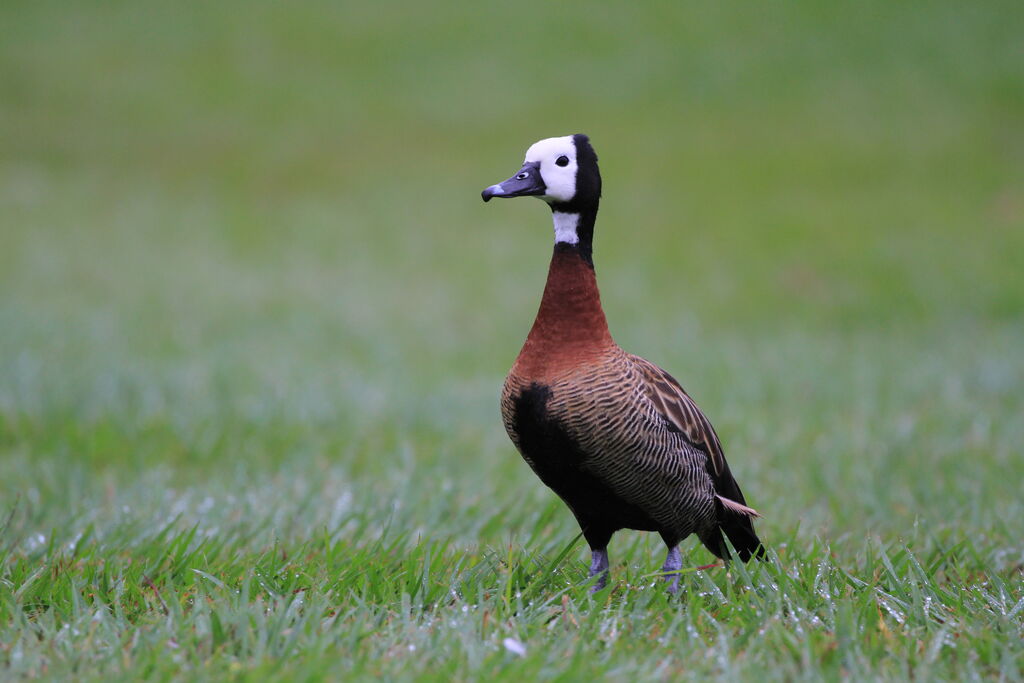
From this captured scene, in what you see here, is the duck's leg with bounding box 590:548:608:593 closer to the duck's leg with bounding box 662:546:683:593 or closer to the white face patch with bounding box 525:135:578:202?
the duck's leg with bounding box 662:546:683:593

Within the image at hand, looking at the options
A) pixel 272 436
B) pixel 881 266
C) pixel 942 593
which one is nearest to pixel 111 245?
pixel 272 436

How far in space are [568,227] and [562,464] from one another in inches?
29.3

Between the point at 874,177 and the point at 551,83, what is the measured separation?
22.9 ft

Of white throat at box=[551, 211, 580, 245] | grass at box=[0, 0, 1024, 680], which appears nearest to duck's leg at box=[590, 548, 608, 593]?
grass at box=[0, 0, 1024, 680]

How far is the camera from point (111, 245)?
47.5 ft

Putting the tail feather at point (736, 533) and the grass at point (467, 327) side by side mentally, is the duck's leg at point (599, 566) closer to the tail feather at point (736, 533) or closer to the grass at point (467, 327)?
the grass at point (467, 327)

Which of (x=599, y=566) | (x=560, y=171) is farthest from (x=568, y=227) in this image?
(x=599, y=566)

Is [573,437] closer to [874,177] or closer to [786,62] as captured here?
[874,177]

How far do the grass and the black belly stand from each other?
0.26 metres

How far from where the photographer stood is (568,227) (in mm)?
3234

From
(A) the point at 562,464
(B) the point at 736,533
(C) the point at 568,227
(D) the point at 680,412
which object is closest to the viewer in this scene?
(A) the point at 562,464

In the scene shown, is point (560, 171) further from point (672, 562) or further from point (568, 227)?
point (672, 562)

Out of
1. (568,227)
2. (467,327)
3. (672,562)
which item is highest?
(568,227)

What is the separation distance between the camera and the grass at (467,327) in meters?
3.07
